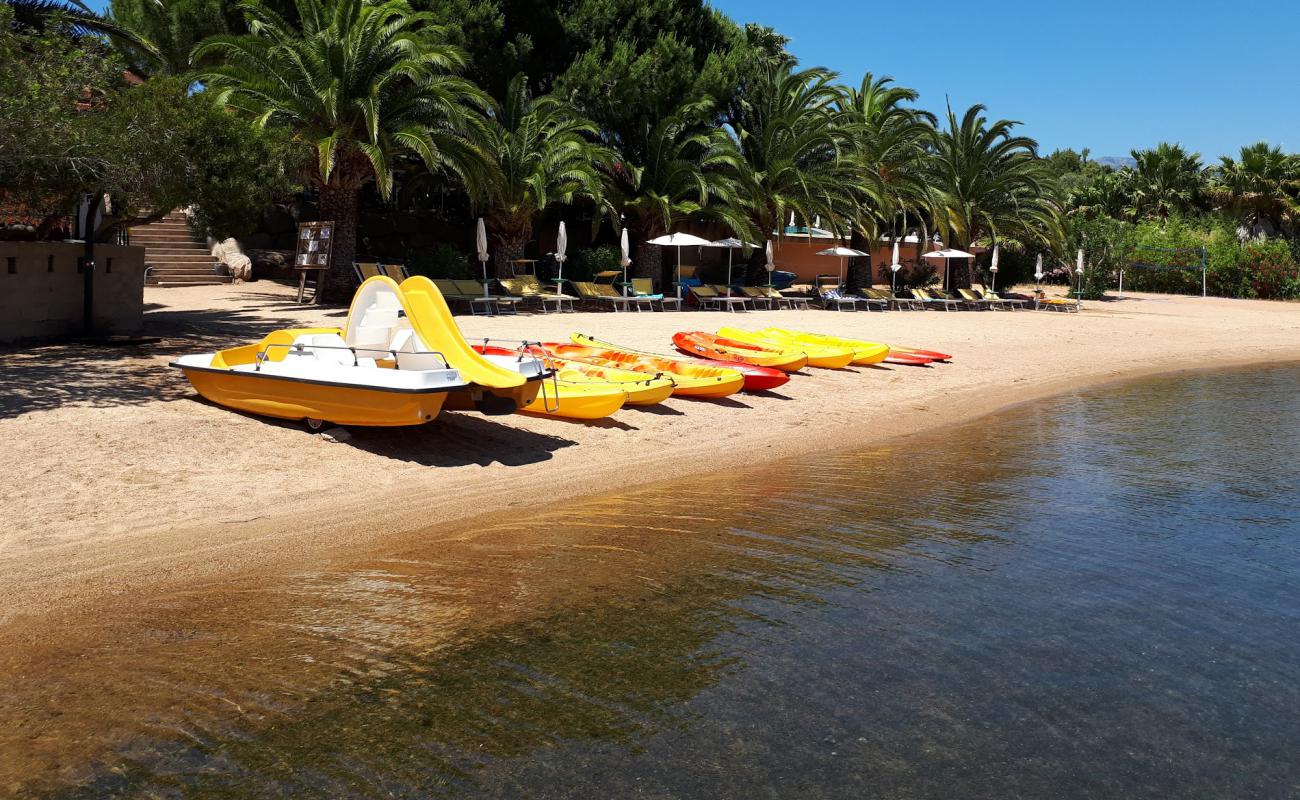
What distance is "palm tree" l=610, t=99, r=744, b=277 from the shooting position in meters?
27.2

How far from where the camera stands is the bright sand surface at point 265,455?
651 cm

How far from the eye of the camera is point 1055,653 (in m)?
5.49

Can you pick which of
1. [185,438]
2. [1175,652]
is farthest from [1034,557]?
[185,438]

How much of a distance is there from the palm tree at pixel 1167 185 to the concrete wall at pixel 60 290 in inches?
1879

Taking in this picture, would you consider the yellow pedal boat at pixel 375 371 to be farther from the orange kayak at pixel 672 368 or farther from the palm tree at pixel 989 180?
the palm tree at pixel 989 180

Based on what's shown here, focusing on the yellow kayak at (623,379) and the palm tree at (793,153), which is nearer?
the yellow kayak at (623,379)

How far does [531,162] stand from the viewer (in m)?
24.4

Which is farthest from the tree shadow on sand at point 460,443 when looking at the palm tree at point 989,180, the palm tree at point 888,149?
the palm tree at point 989,180

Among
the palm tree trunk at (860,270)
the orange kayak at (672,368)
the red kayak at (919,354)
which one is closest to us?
the orange kayak at (672,368)

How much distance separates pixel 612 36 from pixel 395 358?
69.0 feet

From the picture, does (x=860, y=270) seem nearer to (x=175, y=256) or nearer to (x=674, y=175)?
(x=674, y=175)

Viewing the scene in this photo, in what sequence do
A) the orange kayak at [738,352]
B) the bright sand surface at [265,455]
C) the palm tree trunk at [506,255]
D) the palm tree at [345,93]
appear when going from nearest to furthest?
the bright sand surface at [265,455], the orange kayak at [738,352], the palm tree at [345,93], the palm tree trunk at [506,255]

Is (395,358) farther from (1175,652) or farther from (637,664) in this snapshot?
(1175,652)

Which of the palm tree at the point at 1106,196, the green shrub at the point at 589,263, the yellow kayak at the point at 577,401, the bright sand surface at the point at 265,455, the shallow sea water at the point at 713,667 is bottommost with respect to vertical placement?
the shallow sea water at the point at 713,667
